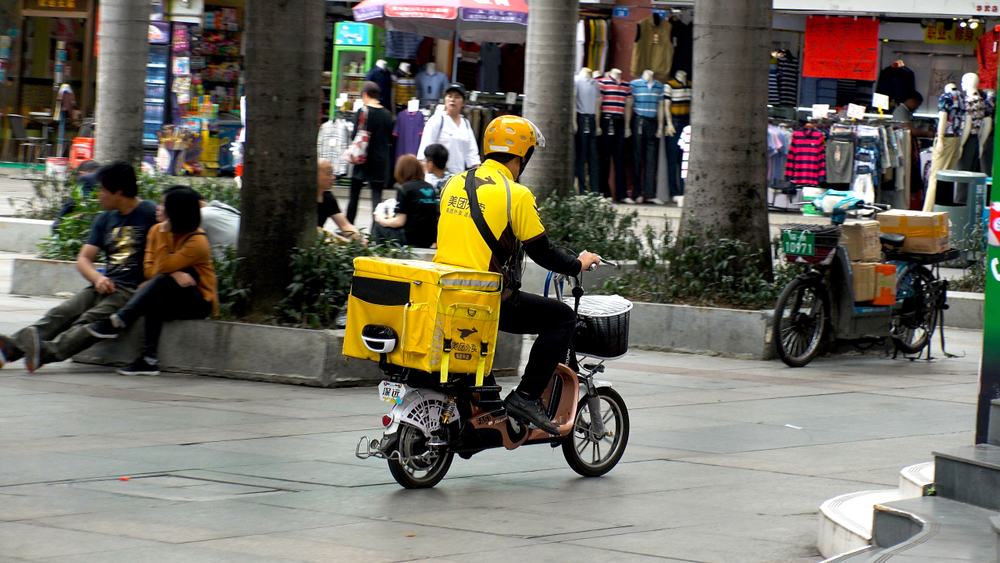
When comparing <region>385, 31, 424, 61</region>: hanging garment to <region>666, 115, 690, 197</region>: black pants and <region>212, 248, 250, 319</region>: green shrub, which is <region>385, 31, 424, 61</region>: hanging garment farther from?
<region>212, 248, 250, 319</region>: green shrub

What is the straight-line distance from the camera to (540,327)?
21.5 feet

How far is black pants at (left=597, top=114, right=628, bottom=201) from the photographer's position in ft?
71.3

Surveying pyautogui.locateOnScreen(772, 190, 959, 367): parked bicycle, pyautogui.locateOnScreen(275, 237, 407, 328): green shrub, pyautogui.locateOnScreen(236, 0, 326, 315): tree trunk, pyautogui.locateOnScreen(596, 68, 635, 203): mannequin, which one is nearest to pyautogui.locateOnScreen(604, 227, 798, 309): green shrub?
pyautogui.locateOnScreen(772, 190, 959, 367): parked bicycle

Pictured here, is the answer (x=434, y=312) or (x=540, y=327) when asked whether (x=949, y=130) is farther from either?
(x=434, y=312)

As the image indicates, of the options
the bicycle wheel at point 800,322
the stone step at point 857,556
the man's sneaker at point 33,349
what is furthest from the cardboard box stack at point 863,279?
the man's sneaker at point 33,349

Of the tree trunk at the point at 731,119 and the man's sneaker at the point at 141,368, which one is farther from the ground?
the tree trunk at the point at 731,119

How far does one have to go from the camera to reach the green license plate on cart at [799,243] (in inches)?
420

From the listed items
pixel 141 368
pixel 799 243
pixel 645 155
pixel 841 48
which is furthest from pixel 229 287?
pixel 841 48

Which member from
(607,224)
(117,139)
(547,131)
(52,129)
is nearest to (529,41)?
(547,131)

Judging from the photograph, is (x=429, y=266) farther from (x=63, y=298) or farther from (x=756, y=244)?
(x=63, y=298)

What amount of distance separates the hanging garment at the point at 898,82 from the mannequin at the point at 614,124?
4.23 meters

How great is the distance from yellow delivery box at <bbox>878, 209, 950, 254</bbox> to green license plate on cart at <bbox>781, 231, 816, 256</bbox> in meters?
1.43

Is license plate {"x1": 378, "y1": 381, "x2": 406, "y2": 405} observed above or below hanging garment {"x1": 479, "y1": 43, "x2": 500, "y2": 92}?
below

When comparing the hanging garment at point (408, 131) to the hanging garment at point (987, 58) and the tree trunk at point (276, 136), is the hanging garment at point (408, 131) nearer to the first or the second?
the hanging garment at point (987, 58)
